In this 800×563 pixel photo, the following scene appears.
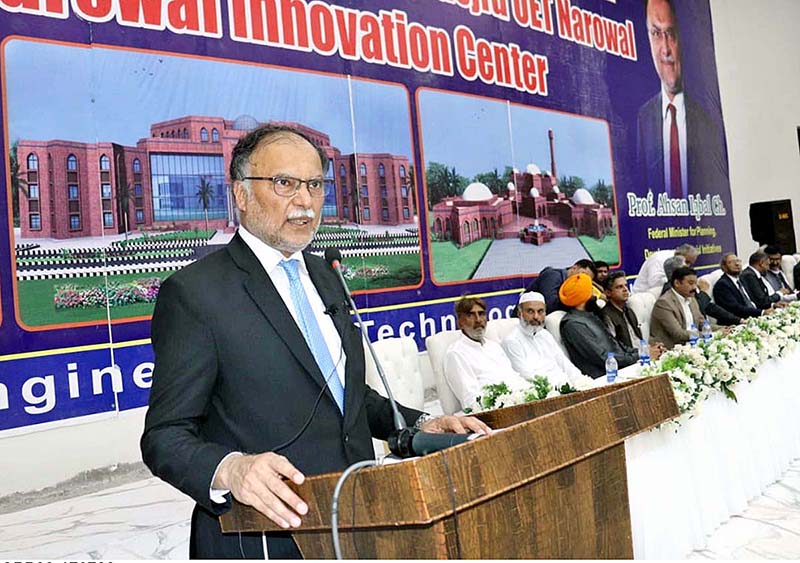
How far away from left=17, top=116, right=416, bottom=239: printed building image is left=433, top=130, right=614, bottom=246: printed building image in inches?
57.4

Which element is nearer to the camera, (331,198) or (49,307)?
(49,307)

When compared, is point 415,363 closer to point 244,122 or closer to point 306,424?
point 244,122

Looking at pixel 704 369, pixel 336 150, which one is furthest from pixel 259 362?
pixel 336 150

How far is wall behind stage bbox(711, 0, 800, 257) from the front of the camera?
11.8 meters

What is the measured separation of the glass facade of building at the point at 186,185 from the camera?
480 centimetres

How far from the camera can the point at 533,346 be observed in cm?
480

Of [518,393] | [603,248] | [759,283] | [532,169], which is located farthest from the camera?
[603,248]

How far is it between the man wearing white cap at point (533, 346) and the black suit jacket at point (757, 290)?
14.6 feet

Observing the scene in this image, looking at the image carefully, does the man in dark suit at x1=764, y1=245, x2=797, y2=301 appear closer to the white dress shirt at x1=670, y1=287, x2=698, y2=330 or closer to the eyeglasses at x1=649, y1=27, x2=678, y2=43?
the white dress shirt at x1=670, y1=287, x2=698, y2=330

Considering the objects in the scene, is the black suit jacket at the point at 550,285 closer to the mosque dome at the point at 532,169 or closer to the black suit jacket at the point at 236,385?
the mosque dome at the point at 532,169

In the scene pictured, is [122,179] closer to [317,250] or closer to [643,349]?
[317,250]

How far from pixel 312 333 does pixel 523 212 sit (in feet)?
21.0

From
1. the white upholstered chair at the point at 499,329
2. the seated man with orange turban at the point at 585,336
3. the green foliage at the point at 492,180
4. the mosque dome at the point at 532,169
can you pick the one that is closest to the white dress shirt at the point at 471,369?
the white upholstered chair at the point at 499,329

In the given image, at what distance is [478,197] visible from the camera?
23.3ft
